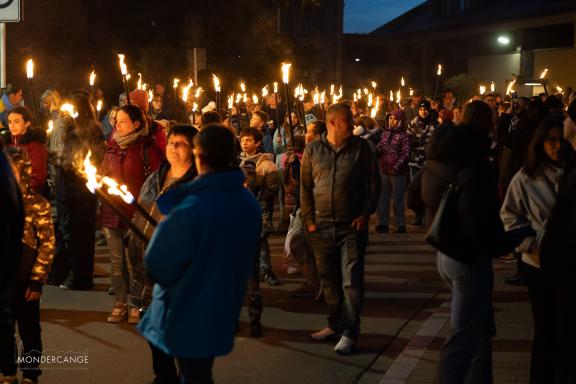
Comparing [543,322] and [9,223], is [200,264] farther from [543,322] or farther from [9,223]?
[543,322]

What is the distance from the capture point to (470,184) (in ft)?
18.6

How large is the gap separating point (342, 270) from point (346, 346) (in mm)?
619

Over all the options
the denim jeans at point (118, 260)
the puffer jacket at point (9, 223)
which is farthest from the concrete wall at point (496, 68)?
the puffer jacket at point (9, 223)

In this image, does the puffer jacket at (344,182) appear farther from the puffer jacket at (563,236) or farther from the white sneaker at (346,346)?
the puffer jacket at (563,236)

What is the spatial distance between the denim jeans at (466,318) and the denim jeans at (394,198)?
347 inches

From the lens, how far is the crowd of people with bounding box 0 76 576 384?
4.39 m

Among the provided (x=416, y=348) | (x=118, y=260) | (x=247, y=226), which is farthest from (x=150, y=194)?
(x=416, y=348)

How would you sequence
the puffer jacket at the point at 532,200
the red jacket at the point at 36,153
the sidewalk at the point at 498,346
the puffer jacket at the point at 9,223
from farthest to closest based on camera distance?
the red jacket at the point at 36,153 → the sidewalk at the point at 498,346 → the puffer jacket at the point at 532,200 → the puffer jacket at the point at 9,223

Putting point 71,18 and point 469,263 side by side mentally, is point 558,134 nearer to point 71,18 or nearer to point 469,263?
point 469,263

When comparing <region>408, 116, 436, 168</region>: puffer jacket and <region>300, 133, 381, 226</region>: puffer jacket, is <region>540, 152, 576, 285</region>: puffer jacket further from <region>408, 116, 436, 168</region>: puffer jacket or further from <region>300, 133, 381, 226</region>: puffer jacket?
<region>408, 116, 436, 168</region>: puffer jacket

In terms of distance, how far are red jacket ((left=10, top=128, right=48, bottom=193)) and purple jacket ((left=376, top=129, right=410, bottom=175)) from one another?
22.8ft

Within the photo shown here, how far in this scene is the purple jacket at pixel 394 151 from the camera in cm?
1475

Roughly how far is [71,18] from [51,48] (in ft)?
4.07

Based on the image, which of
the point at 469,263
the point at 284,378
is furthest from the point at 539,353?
the point at 284,378
